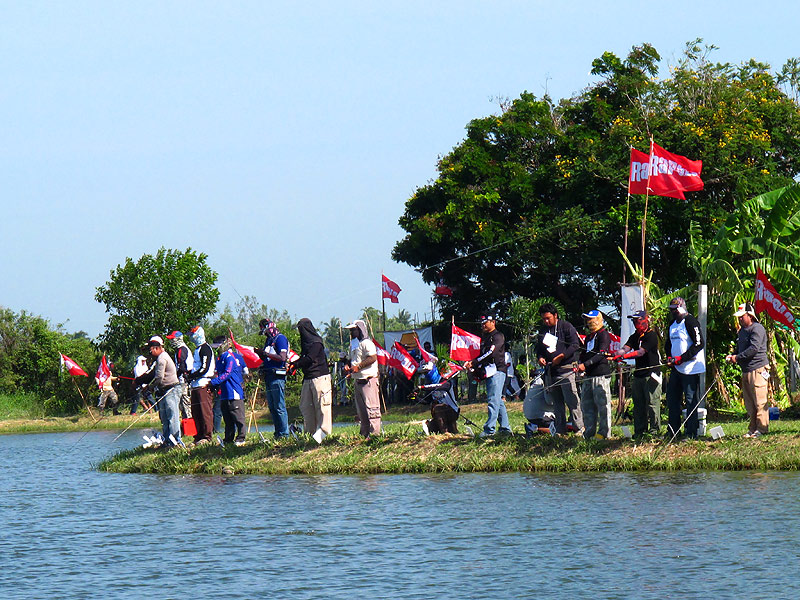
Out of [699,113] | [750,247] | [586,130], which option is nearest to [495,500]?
[750,247]

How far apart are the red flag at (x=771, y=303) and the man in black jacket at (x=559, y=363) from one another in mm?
2484

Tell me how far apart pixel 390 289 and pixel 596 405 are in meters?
25.4

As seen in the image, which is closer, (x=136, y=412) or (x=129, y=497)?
(x=129, y=497)

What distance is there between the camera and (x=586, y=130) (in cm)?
3738

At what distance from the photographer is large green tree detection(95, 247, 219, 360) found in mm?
40906

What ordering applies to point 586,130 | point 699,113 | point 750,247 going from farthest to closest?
point 586,130 → point 699,113 → point 750,247

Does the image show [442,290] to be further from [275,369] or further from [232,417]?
[275,369]

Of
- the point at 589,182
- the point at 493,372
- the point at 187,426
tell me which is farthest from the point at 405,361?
the point at 589,182

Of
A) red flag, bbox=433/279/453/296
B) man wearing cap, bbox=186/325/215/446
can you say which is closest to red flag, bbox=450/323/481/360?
man wearing cap, bbox=186/325/215/446

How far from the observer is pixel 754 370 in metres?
15.2

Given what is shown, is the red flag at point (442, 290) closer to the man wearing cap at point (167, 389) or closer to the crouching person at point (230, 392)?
the crouching person at point (230, 392)

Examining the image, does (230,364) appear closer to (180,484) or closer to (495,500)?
(180,484)

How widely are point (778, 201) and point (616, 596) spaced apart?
51.5 feet

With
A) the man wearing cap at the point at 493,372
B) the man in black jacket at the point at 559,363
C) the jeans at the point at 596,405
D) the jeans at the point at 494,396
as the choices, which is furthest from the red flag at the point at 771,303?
the jeans at the point at 494,396
